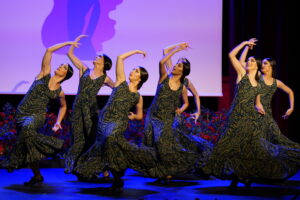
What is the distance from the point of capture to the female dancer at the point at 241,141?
5230 mm

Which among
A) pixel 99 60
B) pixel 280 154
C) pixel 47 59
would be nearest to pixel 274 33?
pixel 280 154

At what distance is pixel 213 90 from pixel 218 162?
10.6 feet

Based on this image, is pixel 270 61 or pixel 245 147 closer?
pixel 245 147

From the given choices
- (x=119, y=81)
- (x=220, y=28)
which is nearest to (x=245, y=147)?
(x=119, y=81)

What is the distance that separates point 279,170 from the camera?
5199 mm

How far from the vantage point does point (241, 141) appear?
536 cm

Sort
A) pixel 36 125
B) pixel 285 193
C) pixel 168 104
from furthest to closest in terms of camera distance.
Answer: pixel 168 104
pixel 36 125
pixel 285 193

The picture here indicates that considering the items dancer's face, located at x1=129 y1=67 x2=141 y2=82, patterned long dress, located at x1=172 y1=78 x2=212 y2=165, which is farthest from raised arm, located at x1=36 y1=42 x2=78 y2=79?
patterned long dress, located at x1=172 y1=78 x2=212 y2=165

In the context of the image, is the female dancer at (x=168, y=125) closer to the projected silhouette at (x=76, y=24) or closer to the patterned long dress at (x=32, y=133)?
the patterned long dress at (x=32, y=133)

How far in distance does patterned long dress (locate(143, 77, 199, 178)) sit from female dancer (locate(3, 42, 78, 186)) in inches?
44.1

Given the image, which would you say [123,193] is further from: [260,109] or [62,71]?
[260,109]

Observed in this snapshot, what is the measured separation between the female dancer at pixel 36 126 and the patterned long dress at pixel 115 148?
53 cm

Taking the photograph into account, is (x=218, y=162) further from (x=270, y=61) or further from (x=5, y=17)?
(x=5, y=17)

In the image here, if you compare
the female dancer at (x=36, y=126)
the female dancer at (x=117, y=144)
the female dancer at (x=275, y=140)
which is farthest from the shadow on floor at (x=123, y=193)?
the female dancer at (x=275, y=140)
